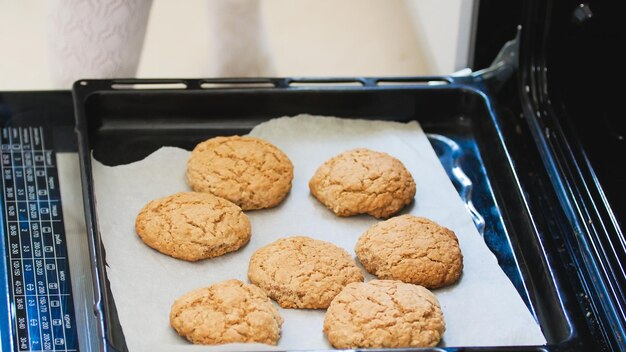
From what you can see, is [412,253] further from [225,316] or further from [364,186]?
[225,316]

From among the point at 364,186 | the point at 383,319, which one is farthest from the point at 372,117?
the point at 383,319

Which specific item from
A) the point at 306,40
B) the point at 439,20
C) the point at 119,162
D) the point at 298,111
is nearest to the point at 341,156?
the point at 298,111

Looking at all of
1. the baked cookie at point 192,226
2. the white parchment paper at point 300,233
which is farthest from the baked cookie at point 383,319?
the baked cookie at point 192,226

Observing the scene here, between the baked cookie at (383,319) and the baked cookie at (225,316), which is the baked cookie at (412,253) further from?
the baked cookie at (225,316)

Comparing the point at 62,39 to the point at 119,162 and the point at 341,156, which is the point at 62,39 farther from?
the point at 341,156

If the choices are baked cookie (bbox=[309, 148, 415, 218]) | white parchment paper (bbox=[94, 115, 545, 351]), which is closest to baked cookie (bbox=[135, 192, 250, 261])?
white parchment paper (bbox=[94, 115, 545, 351])

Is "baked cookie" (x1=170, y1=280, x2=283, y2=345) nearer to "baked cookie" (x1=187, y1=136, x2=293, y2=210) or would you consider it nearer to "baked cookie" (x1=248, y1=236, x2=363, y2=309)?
"baked cookie" (x1=248, y1=236, x2=363, y2=309)
